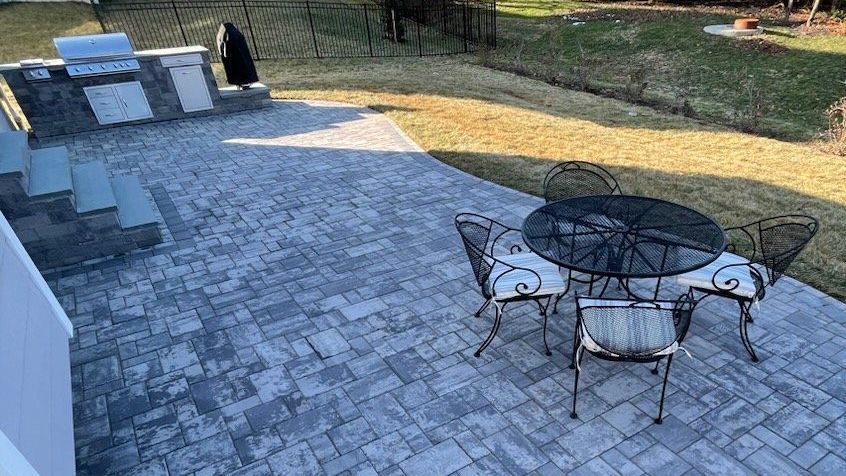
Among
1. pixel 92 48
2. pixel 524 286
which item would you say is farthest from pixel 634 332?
pixel 92 48

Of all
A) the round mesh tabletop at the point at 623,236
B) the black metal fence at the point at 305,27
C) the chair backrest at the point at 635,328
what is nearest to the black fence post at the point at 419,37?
the black metal fence at the point at 305,27

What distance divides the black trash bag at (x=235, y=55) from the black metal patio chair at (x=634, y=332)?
9584 millimetres

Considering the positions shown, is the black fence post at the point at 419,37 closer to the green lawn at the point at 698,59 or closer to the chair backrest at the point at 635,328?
the green lawn at the point at 698,59

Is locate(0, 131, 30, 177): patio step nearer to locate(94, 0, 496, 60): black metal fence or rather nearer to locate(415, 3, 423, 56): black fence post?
locate(94, 0, 496, 60): black metal fence

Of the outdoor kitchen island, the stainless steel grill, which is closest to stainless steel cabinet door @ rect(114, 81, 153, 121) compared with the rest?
the outdoor kitchen island

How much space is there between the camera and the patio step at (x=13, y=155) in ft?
16.6

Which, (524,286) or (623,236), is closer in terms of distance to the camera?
(524,286)

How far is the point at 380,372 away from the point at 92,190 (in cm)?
449

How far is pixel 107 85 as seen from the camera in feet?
32.0

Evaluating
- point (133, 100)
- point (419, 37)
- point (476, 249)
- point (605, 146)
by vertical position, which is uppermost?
point (476, 249)

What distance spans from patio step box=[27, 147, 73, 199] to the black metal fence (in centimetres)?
1029

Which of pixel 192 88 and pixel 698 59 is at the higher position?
pixel 192 88

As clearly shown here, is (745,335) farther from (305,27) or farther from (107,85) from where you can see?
(305,27)

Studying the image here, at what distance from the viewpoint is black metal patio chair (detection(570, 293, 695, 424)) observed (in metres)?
3.23
